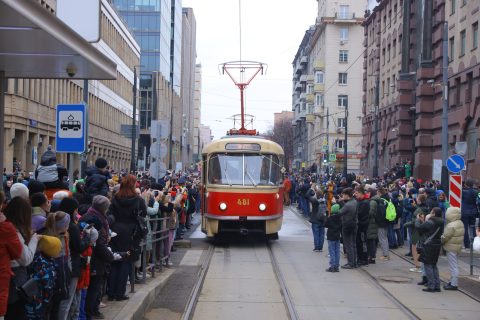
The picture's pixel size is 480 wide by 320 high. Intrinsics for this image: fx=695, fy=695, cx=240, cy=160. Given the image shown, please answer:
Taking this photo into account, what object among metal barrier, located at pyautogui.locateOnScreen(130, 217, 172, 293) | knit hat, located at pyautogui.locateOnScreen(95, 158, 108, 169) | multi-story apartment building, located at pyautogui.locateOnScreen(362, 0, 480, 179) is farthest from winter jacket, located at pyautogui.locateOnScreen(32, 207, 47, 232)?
multi-story apartment building, located at pyautogui.locateOnScreen(362, 0, 480, 179)

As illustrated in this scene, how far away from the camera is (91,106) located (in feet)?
171

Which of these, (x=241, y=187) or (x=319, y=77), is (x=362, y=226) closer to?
(x=241, y=187)

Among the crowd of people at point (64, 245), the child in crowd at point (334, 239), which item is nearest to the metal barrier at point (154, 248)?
the crowd of people at point (64, 245)

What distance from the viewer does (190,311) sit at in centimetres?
1057

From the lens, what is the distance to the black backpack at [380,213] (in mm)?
16719

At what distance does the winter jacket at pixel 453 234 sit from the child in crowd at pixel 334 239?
9.62 ft

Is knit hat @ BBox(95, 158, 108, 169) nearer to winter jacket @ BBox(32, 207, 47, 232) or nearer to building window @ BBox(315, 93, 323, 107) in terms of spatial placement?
winter jacket @ BBox(32, 207, 47, 232)

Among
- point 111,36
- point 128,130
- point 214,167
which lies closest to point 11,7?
point 214,167

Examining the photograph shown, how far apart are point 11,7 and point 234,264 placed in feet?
37.1

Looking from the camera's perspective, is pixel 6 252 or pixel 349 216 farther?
pixel 349 216

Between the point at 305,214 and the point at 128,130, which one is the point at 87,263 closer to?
the point at 305,214

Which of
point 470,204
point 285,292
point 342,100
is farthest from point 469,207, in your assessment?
point 342,100

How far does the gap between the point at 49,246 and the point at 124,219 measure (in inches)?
141

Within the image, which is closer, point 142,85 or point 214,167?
point 214,167
